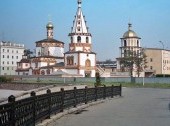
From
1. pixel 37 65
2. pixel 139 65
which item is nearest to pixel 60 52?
pixel 37 65

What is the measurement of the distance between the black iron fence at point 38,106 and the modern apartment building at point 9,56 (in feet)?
368

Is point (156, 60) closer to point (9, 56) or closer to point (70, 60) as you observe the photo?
point (70, 60)

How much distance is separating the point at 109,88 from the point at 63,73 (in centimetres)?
6032

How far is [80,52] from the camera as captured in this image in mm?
93688

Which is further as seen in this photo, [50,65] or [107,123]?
[50,65]

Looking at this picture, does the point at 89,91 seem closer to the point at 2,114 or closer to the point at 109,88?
the point at 109,88

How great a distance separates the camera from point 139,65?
94125 millimetres

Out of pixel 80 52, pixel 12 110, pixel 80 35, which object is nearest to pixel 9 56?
pixel 80 35

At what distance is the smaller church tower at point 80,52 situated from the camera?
3703 inches

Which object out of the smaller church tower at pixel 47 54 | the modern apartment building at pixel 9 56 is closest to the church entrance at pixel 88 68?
the smaller church tower at pixel 47 54

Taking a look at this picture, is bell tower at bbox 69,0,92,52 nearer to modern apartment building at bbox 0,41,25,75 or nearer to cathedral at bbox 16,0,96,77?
cathedral at bbox 16,0,96,77

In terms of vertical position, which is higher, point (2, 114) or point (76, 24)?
point (76, 24)

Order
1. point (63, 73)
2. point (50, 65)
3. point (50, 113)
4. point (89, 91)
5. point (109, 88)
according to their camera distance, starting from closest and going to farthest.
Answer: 1. point (50, 113)
2. point (89, 91)
3. point (109, 88)
4. point (63, 73)
5. point (50, 65)

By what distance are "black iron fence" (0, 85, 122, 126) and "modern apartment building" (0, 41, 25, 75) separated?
112092mm
